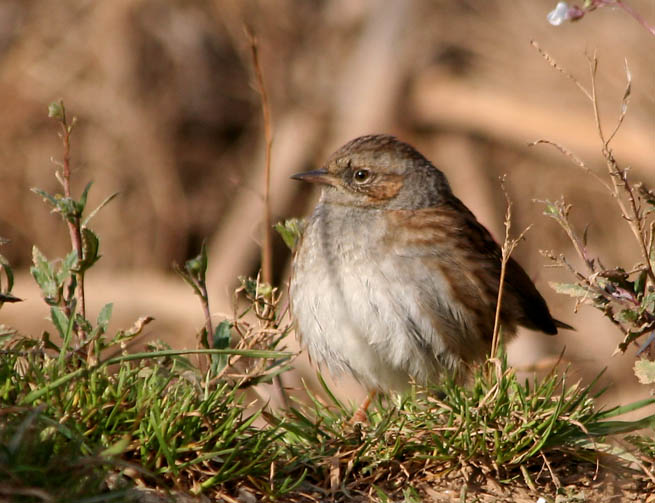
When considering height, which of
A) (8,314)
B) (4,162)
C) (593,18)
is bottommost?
(8,314)

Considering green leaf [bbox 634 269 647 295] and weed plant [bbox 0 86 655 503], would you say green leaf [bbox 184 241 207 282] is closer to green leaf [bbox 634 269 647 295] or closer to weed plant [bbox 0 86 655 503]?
weed plant [bbox 0 86 655 503]

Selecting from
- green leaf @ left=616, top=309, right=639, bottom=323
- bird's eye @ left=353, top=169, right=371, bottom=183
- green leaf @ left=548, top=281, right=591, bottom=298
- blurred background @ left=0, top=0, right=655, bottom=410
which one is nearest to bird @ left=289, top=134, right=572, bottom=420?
bird's eye @ left=353, top=169, right=371, bottom=183

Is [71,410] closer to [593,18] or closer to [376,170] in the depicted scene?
[376,170]

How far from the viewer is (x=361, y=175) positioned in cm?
502

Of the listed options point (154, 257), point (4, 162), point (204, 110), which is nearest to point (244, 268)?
point (154, 257)

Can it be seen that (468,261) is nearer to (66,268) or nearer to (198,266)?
(198,266)

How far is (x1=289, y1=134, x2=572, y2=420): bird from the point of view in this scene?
4301 mm

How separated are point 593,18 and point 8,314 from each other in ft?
22.4

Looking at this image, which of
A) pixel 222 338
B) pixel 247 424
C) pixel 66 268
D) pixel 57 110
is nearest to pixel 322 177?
pixel 222 338

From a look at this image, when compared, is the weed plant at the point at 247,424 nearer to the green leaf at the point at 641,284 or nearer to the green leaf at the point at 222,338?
the green leaf at the point at 222,338

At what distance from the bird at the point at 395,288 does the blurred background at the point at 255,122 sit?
5469mm

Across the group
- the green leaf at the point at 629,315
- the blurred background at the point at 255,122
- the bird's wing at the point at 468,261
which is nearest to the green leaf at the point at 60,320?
the bird's wing at the point at 468,261

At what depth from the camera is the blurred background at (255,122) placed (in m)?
10.4

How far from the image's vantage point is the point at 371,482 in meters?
3.27
